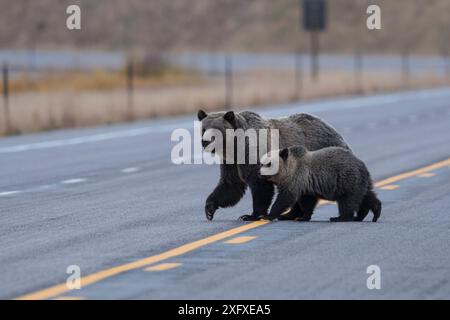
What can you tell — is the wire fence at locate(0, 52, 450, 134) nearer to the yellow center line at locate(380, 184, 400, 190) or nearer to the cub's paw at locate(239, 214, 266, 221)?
the yellow center line at locate(380, 184, 400, 190)

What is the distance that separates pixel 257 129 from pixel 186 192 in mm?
3976

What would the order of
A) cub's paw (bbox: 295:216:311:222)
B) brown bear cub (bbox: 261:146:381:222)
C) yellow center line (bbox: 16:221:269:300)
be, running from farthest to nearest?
cub's paw (bbox: 295:216:311:222) < brown bear cub (bbox: 261:146:381:222) < yellow center line (bbox: 16:221:269:300)


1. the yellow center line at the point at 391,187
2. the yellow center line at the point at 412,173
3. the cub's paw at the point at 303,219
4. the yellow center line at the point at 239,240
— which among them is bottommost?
the yellow center line at the point at 412,173

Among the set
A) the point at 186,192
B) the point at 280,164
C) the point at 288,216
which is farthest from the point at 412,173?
the point at 280,164

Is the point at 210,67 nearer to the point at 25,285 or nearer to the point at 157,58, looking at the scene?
the point at 157,58

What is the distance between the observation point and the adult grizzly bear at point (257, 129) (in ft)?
42.0

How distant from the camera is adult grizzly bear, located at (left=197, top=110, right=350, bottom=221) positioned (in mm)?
12812

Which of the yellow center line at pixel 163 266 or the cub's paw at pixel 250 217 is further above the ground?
the yellow center line at pixel 163 266

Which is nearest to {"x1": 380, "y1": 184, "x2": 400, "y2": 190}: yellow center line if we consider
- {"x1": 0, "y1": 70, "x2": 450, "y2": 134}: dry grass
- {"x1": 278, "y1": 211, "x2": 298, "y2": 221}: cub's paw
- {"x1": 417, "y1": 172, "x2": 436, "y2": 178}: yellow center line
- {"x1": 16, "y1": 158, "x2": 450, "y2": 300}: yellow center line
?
{"x1": 417, "y1": 172, "x2": 436, "y2": 178}: yellow center line

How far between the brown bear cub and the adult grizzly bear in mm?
187

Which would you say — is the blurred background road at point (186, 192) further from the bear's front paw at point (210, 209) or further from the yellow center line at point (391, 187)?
the bear's front paw at point (210, 209)

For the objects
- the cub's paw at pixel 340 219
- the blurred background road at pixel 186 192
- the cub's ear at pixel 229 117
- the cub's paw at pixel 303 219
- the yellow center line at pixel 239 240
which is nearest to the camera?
the blurred background road at pixel 186 192

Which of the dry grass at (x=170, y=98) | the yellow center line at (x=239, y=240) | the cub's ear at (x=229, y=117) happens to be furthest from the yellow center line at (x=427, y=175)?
the dry grass at (x=170, y=98)

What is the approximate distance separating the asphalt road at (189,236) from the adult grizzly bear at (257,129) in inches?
9.0
